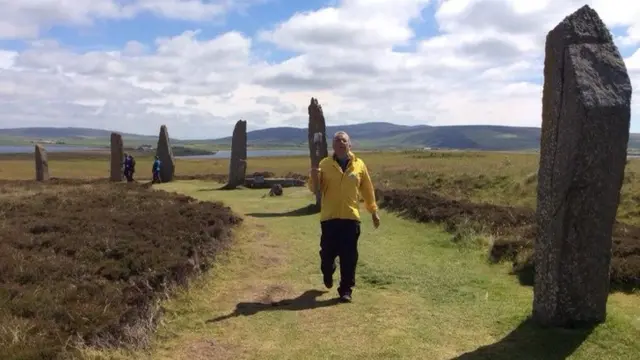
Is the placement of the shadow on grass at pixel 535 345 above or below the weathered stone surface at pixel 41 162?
below

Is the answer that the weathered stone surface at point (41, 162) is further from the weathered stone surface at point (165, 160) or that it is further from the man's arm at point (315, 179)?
the man's arm at point (315, 179)

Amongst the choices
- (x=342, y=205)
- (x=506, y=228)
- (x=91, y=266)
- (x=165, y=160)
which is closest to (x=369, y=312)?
(x=342, y=205)

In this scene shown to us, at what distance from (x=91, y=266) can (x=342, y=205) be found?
414 centimetres

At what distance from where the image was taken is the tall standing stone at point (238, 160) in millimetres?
29844

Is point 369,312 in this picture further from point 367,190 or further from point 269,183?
point 269,183

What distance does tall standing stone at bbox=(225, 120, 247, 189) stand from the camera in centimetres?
2984

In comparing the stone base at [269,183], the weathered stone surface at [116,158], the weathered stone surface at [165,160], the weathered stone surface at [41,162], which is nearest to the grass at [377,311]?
the stone base at [269,183]

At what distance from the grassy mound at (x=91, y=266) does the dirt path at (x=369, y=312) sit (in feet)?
1.58

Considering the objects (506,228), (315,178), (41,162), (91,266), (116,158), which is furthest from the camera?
(41,162)

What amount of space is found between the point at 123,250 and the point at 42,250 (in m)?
1.41

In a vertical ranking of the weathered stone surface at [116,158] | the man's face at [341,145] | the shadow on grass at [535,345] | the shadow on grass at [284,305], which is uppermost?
the man's face at [341,145]

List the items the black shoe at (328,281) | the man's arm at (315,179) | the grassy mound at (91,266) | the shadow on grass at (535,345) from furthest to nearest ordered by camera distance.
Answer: the black shoe at (328,281) < the man's arm at (315,179) < the shadow on grass at (535,345) < the grassy mound at (91,266)

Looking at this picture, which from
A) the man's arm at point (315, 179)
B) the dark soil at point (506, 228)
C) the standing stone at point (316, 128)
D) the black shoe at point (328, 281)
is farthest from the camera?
the standing stone at point (316, 128)

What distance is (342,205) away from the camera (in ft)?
30.9
